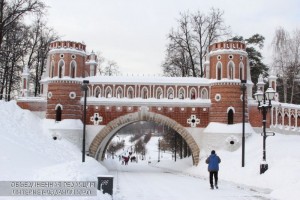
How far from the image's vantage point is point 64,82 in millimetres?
30953

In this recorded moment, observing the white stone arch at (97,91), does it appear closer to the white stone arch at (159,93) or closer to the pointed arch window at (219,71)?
the white stone arch at (159,93)

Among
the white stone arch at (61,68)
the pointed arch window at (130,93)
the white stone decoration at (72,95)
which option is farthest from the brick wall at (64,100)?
the pointed arch window at (130,93)

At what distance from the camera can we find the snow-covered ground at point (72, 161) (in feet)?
45.3

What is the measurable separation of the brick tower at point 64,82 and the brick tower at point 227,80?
9.92m

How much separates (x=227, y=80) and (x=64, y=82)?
465 inches

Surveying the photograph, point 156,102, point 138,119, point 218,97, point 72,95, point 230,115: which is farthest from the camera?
point 138,119

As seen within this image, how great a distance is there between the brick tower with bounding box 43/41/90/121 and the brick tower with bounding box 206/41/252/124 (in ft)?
32.5

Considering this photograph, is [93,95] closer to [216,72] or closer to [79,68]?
[79,68]

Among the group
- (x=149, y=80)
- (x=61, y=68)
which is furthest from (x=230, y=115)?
(x=61, y=68)

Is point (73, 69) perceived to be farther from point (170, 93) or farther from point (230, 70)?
point (230, 70)

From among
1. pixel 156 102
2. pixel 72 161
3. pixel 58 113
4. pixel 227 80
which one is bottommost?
pixel 72 161

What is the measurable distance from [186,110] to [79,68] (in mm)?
8574

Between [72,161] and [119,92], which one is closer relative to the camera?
[72,161]

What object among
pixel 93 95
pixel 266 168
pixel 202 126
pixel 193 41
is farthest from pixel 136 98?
pixel 266 168
